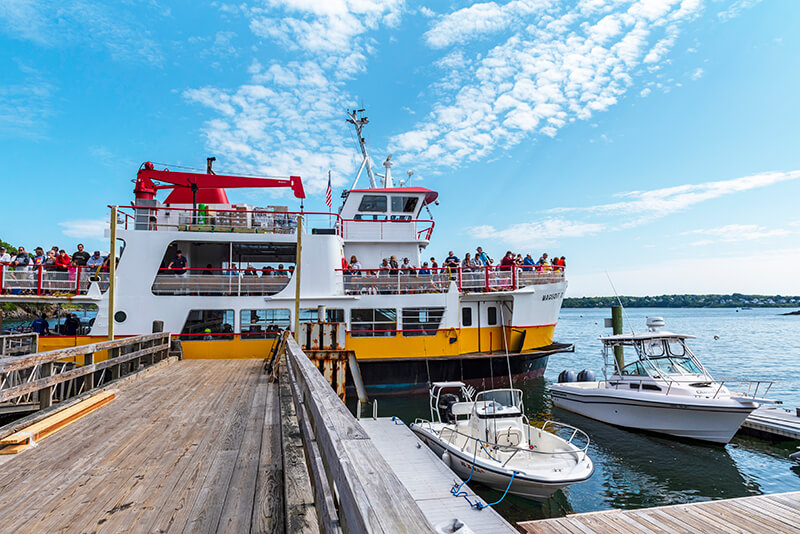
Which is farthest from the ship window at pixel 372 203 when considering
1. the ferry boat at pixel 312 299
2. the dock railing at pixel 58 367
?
the dock railing at pixel 58 367

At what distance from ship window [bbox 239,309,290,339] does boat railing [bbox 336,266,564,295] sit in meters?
2.34

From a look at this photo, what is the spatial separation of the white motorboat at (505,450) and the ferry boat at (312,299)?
4318 millimetres

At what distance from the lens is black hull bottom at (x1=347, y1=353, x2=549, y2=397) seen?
1434 cm

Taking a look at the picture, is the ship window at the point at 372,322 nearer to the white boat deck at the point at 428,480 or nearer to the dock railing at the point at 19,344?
the white boat deck at the point at 428,480

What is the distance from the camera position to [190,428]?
5230 mm

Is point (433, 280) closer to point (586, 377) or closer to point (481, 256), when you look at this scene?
point (481, 256)

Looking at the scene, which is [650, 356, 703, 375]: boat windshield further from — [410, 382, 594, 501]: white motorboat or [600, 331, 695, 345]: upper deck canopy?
[410, 382, 594, 501]: white motorboat

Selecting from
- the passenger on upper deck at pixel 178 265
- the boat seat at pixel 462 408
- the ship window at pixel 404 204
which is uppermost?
the ship window at pixel 404 204

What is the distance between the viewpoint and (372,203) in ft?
58.2

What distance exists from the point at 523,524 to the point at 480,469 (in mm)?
2224

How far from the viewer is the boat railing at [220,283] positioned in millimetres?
14375

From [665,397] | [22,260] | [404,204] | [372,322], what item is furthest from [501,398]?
[22,260]

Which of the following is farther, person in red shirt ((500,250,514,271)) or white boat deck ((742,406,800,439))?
person in red shirt ((500,250,514,271))

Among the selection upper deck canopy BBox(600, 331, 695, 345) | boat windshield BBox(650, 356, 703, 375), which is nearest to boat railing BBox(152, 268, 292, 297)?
upper deck canopy BBox(600, 331, 695, 345)
